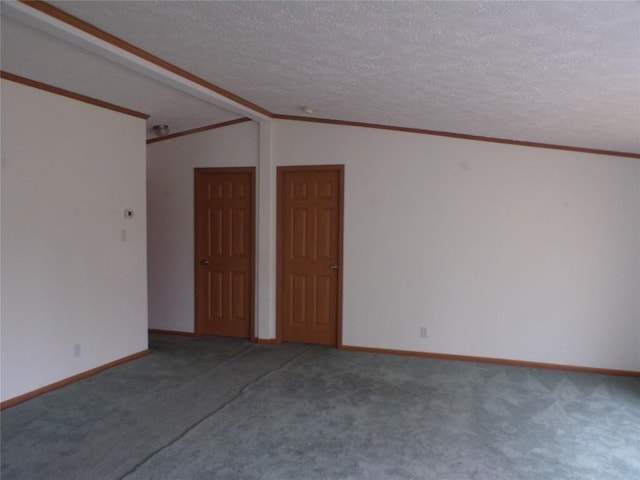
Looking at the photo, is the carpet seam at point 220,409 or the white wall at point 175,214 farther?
the white wall at point 175,214

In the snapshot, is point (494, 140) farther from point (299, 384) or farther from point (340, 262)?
point (299, 384)

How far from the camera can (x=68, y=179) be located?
12.9ft

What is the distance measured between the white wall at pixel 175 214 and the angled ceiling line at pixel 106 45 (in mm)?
1354

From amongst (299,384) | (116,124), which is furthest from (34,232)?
(299,384)

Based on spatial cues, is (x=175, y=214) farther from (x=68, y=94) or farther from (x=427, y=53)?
(x=427, y=53)

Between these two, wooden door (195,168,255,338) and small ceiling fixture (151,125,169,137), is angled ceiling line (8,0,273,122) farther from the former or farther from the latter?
wooden door (195,168,255,338)

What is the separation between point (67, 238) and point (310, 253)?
245 cm

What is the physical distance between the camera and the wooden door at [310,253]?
206 inches

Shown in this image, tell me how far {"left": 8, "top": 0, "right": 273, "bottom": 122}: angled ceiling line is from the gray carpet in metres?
2.44

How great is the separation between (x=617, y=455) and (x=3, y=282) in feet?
14.0

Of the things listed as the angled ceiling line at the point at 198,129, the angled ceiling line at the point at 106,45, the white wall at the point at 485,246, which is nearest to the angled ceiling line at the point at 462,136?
the white wall at the point at 485,246

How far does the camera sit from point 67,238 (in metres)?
3.92

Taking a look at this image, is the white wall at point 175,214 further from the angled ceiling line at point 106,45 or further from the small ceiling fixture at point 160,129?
the angled ceiling line at point 106,45

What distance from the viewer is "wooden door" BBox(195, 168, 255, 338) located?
18.2 ft
